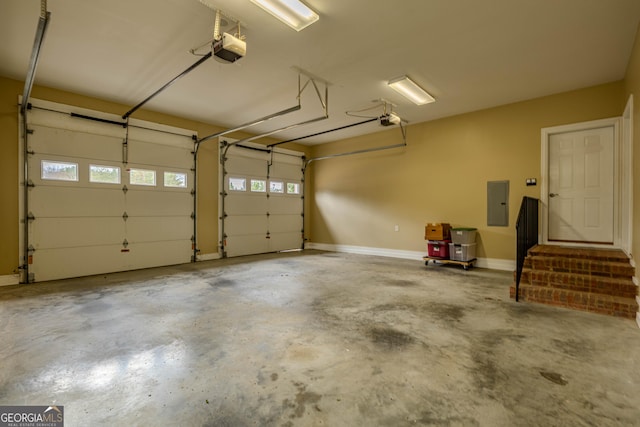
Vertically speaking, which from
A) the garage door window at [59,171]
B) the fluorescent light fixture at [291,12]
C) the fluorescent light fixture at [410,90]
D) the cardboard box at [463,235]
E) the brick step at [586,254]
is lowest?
the brick step at [586,254]

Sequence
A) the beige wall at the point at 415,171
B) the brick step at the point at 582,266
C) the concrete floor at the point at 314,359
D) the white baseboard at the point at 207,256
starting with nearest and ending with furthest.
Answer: the concrete floor at the point at 314,359 < the brick step at the point at 582,266 < the beige wall at the point at 415,171 < the white baseboard at the point at 207,256

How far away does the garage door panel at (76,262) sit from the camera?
5020 mm

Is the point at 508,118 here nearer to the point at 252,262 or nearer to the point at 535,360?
the point at 535,360

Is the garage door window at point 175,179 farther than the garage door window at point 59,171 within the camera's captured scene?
Yes

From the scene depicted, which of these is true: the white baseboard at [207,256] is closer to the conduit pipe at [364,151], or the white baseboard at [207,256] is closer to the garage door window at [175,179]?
the garage door window at [175,179]

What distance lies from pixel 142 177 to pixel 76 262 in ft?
6.51

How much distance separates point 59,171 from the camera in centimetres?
521

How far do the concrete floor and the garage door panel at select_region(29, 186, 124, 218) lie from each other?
1.45 m

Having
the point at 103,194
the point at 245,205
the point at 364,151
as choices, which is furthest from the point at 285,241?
the point at 103,194

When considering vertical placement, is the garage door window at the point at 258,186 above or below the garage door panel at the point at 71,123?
below

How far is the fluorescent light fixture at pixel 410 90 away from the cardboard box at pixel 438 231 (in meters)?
2.57

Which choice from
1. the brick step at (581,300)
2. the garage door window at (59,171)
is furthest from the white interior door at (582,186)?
the garage door window at (59,171)

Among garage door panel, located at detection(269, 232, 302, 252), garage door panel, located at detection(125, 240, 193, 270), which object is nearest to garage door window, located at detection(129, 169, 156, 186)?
garage door panel, located at detection(125, 240, 193, 270)

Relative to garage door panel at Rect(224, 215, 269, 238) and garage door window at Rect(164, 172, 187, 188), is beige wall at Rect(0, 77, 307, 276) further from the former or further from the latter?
garage door panel at Rect(224, 215, 269, 238)
